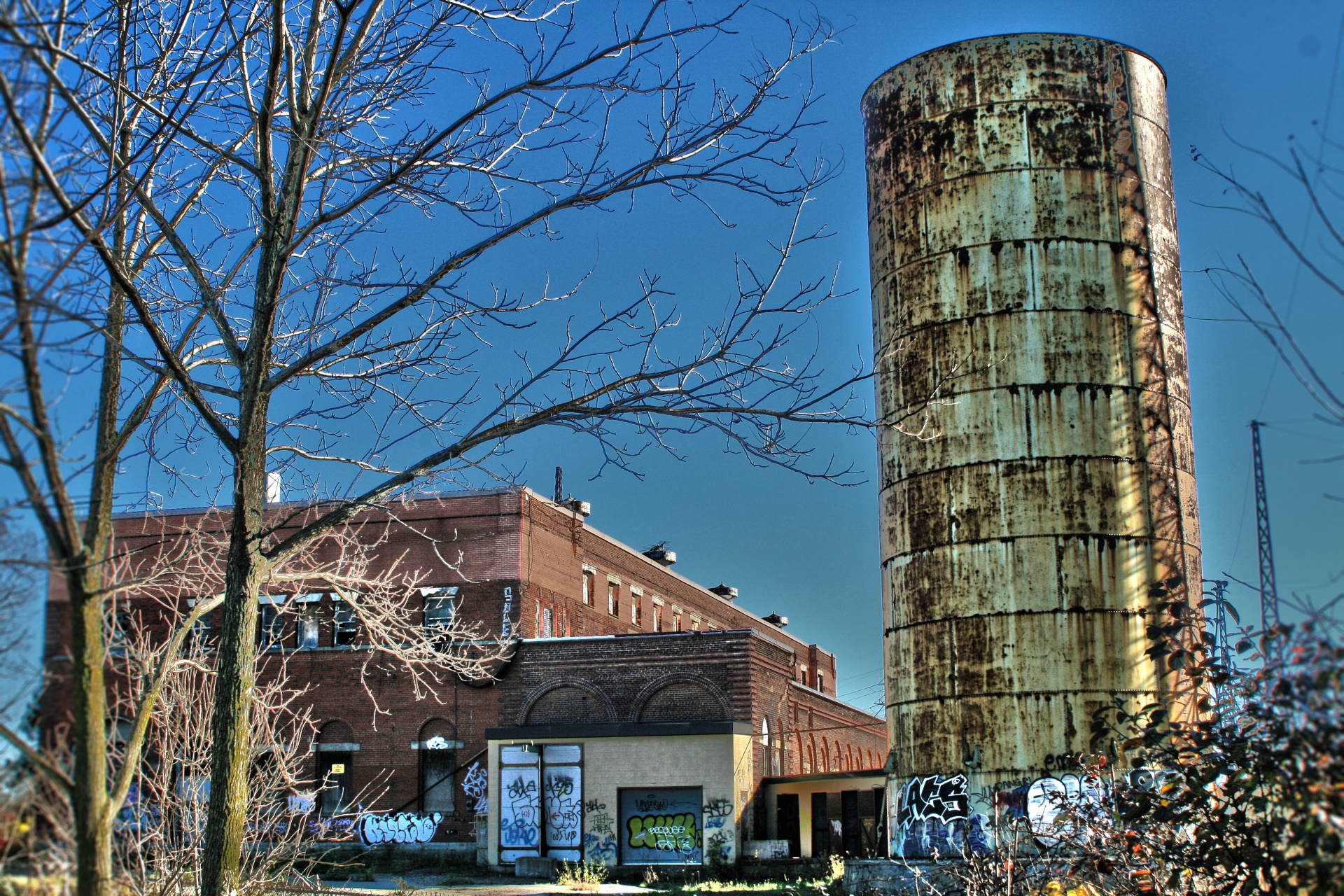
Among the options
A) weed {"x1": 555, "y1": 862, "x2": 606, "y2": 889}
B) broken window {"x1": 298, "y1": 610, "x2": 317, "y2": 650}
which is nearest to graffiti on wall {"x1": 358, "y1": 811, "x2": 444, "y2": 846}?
weed {"x1": 555, "y1": 862, "x2": 606, "y2": 889}

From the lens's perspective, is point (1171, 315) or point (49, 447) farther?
point (1171, 315)

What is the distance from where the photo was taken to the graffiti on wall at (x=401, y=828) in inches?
1284

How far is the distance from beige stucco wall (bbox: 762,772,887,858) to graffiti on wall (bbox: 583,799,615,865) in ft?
13.8

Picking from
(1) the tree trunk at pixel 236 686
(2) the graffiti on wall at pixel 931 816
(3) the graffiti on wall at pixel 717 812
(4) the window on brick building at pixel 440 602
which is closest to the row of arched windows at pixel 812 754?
(3) the graffiti on wall at pixel 717 812

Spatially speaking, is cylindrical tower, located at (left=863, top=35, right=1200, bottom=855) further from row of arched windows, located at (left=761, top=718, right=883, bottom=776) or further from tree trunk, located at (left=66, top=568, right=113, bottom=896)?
tree trunk, located at (left=66, top=568, right=113, bottom=896)

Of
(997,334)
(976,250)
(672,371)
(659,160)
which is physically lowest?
(672,371)

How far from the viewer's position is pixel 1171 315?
2338 cm

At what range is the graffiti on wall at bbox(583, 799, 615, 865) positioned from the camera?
3030cm

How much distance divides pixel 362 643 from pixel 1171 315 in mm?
22243

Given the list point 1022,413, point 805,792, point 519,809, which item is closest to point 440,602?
point 519,809

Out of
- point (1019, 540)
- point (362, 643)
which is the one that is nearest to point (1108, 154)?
point (1019, 540)

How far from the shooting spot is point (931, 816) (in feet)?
72.5

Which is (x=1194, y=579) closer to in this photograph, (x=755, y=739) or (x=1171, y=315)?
(x=1171, y=315)

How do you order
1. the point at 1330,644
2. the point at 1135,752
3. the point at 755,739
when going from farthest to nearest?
1. the point at 755,739
2. the point at 1135,752
3. the point at 1330,644
